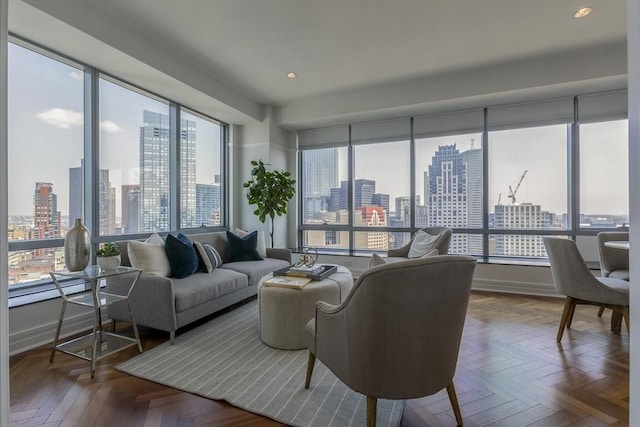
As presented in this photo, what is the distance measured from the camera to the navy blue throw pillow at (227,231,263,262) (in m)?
4.13

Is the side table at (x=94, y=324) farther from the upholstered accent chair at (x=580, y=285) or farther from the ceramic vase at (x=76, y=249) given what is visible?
the upholstered accent chair at (x=580, y=285)

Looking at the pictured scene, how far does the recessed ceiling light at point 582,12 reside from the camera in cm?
282

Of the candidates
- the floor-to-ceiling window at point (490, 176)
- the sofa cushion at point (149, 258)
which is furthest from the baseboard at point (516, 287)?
the sofa cushion at point (149, 258)

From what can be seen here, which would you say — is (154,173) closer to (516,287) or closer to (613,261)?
(516,287)

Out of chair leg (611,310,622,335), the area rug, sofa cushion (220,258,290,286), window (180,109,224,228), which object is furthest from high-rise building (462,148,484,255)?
window (180,109,224,228)

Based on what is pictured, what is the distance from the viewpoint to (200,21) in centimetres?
295

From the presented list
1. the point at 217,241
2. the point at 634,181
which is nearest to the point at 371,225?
the point at 217,241

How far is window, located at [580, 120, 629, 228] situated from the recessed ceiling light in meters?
1.75

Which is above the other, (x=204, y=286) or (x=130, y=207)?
(x=130, y=207)

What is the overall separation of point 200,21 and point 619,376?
4376 millimetres

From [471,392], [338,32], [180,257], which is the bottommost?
[471,392]

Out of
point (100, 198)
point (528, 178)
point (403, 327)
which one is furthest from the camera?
point (528, 178)

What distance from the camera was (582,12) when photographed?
2.87 m

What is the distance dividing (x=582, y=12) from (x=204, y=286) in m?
4.32
